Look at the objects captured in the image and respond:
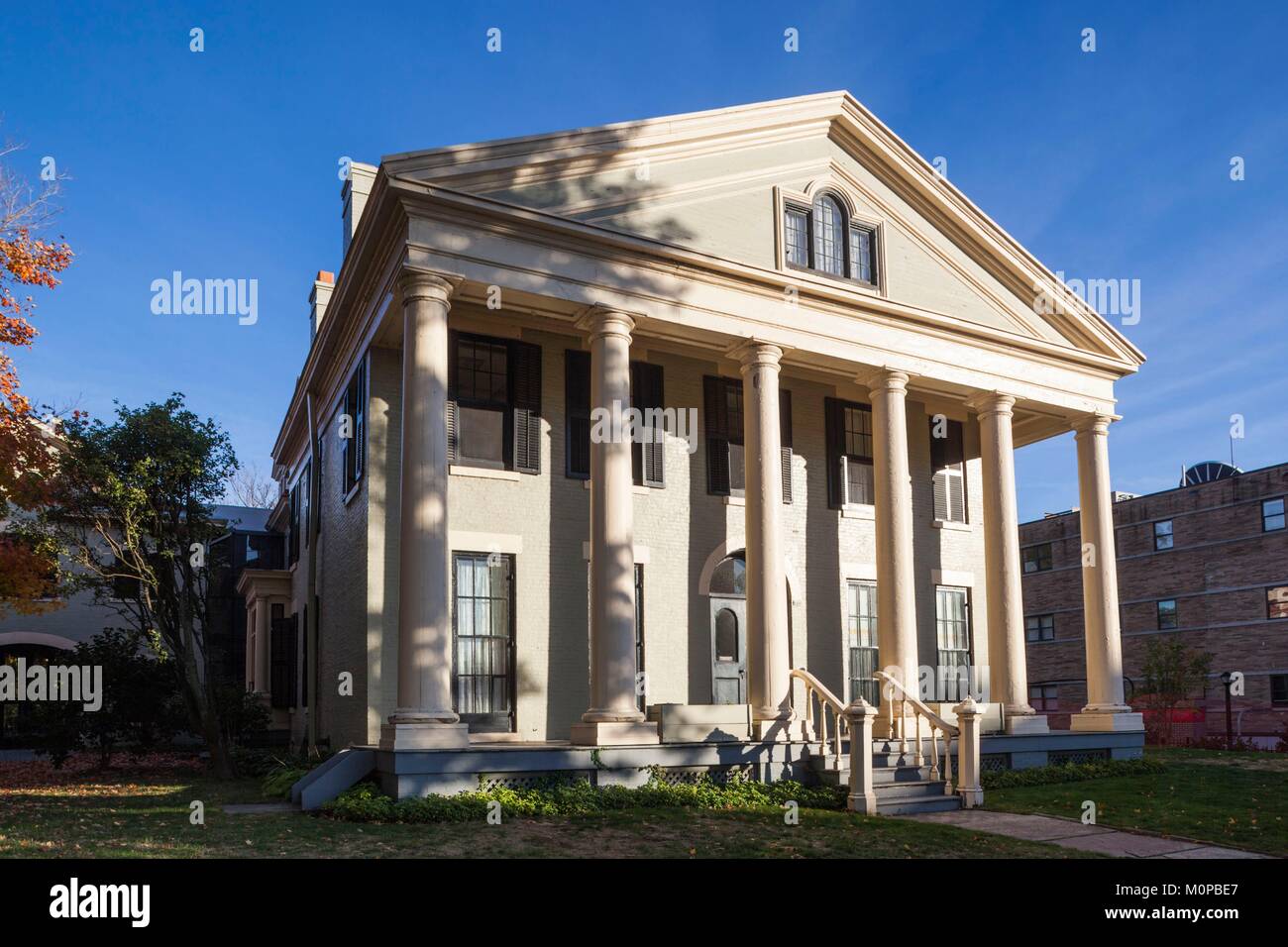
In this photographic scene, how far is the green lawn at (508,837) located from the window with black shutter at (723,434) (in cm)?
648

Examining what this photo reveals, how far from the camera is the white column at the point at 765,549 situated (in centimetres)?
1631

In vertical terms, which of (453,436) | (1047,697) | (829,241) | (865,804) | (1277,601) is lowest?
(1047,697)

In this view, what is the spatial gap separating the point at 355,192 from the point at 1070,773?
56.9ft

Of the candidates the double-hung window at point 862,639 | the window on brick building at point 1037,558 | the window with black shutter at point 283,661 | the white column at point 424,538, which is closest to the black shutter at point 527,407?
the white column at point 424,538

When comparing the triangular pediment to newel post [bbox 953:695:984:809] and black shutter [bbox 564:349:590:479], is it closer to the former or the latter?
black shutter [bbox 564:349:590:479]

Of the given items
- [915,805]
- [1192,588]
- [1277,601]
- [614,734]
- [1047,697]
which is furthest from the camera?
[1047,697]

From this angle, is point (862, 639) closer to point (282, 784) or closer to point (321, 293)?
point (282, 784)

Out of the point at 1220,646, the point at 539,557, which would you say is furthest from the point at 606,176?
the point at 1220,646

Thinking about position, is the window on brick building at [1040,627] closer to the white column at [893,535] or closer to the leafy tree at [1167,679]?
the leafy tree at [1167,679]

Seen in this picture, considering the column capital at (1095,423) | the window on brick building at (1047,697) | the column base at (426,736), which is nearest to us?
the column base at (426,736)

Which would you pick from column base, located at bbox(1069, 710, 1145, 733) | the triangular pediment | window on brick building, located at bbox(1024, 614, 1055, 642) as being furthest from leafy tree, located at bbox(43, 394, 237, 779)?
window on brick building, located at bbox(1024, 614, 1055, 642)

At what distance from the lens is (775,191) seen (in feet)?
60.3

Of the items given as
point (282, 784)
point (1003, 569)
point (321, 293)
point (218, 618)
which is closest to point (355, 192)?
point (321, 293)
